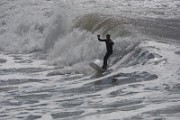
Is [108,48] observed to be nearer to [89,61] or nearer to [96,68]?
[96,68]

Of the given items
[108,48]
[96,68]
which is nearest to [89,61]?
[108,48]

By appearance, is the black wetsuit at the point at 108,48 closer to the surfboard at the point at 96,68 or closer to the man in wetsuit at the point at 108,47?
the man in wetsuit at the point at 108,47

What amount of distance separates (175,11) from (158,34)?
9018mm

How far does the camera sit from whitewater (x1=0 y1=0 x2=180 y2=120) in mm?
13016

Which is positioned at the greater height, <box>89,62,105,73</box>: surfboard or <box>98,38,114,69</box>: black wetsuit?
<box>98,38,114,69</box>: black wetsuit

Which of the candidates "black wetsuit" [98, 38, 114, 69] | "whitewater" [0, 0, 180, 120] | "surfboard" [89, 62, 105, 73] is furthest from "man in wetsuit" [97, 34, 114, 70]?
"whitewater" [0, 0, 180, 120]

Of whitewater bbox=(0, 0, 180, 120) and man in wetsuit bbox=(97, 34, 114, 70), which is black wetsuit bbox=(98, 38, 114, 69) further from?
whitewater bbox=(0, 0, 180, 120)

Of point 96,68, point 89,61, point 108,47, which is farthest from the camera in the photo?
point 89,61

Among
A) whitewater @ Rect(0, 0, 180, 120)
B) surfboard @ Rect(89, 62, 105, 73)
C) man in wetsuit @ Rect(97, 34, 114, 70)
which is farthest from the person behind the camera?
man in wetsuit @ Rect(97, 34, 114, 70)

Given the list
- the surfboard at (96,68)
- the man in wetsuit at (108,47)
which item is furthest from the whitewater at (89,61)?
the man in wetsuit at (108,47)

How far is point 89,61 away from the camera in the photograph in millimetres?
20891

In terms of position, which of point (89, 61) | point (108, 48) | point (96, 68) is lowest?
point (89, 61)

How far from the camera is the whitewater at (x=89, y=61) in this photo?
13016 mm

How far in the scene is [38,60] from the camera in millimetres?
23531
